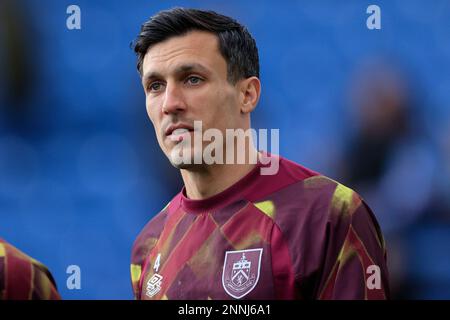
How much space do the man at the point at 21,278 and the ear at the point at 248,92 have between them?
0.82 m

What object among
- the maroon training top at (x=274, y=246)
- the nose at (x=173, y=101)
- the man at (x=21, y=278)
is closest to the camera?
the man at (x=21, y=278)

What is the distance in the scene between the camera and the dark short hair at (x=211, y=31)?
7.90ft

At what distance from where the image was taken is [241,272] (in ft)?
7.21

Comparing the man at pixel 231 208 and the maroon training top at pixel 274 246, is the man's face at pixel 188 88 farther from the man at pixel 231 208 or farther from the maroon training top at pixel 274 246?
the maroon training top at pixel 274 246

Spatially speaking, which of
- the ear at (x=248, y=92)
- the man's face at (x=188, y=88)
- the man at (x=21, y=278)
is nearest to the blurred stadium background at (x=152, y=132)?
the ear at (x=248, y=92)

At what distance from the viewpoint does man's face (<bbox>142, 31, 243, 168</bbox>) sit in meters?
2.32

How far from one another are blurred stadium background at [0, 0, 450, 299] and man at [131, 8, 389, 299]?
159cm

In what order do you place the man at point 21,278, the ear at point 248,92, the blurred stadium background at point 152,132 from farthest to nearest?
the blurred stadium background at point 152,132, the ear at point 248,92, the man at point 21,278

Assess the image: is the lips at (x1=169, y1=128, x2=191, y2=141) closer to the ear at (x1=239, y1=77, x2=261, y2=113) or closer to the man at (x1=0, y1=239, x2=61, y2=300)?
the ear at (x1=239, y1=77, x2=261, y2=113)

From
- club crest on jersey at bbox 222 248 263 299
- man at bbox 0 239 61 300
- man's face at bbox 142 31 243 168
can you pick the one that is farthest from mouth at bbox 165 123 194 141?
man at bbox 0 239 61 300

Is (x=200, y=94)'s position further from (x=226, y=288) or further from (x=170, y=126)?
(x=226, y=288)

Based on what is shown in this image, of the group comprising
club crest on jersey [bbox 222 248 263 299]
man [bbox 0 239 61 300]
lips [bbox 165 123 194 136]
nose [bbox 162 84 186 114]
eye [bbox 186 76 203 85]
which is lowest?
club crest on jersey [bbox 222 248 263 299]

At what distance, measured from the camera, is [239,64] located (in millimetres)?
2443
